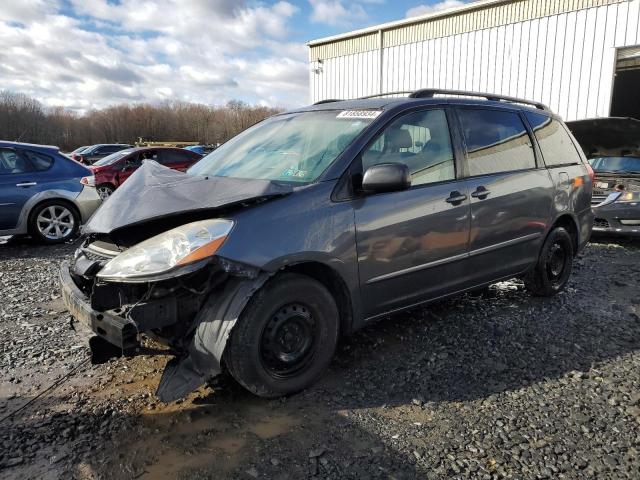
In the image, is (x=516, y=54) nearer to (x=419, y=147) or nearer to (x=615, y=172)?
(x=615, y=172)

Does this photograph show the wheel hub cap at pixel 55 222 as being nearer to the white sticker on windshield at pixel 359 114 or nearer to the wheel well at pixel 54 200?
the wheel well at pixel 54 200

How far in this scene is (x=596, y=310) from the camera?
4375 mm

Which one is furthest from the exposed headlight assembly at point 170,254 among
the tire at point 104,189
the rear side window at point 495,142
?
the tire at point 104,189

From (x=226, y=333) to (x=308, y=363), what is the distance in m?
0.63

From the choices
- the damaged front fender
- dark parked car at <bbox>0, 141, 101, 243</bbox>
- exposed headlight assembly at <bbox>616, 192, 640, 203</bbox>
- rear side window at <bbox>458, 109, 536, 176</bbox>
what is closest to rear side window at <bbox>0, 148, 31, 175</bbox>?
dark parked car at <bbox>0, 141, 101, 243</bbox>

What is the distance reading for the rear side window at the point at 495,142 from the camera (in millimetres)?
3740

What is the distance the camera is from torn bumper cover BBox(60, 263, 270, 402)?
A: 2.41 metres

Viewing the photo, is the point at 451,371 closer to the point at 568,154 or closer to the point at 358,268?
the point at 358,268

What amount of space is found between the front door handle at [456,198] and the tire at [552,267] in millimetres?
1426

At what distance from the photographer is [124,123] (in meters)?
76.7

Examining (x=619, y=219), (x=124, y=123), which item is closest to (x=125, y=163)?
(x=619, y=219)

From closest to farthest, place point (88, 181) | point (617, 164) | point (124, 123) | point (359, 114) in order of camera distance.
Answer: point (359, 114), point (88, 181), point (617, 164), point (124, 123)

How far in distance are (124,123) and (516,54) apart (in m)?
74.0

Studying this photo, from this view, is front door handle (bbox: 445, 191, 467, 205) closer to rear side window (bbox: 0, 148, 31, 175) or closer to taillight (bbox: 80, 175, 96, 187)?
taillight (bbox: 80, 175, 96, 187)
